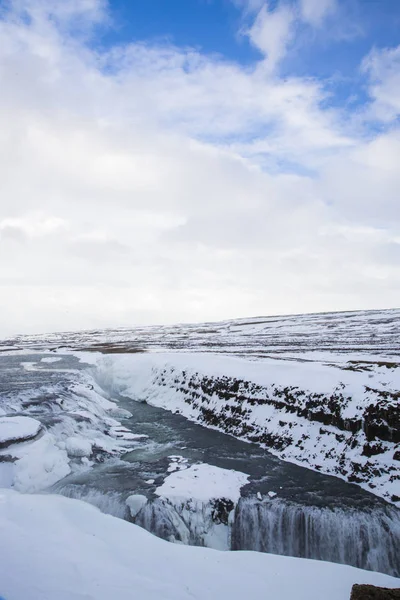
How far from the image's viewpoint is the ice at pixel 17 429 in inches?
653

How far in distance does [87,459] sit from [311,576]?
11832mm

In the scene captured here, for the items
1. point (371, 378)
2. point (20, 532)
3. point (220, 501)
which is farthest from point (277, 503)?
point (371, 378)

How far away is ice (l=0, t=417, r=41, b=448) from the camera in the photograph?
653 inches

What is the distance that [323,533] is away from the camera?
12.6m

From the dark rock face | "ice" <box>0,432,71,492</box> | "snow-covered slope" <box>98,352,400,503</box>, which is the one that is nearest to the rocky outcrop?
"snow-covered slope" <box>98,352,400,503</box>

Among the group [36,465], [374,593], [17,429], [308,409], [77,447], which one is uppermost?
[17,429]

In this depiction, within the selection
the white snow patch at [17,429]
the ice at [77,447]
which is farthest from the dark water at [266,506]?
the white snow patch at [17,429]

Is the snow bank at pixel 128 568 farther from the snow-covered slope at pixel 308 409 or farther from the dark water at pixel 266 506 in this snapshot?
the snow-covered slope at pixel 308 409

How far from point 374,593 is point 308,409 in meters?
13.0

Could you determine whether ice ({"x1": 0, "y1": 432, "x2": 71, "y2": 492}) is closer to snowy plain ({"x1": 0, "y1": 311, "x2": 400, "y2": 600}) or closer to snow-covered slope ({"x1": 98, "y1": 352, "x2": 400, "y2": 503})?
snowy plain ({"x1": 0, "y1": 311, "x2": 400, "y2": 600})

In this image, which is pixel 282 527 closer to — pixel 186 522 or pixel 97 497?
pixel 186 522

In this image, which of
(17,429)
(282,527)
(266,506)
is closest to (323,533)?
(282,527)

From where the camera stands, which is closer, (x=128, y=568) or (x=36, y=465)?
(x=128, y=568)

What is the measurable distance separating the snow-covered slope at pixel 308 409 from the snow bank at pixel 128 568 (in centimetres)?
657
